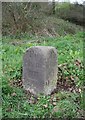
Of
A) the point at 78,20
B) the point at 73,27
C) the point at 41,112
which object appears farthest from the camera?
the point at 78,20

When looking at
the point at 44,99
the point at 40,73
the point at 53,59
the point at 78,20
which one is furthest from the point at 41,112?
the point at 78,20

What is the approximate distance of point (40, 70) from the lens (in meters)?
4.27

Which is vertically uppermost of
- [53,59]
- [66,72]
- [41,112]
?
[53,59]

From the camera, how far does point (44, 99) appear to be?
13.9 ft

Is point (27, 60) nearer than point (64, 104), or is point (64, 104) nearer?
point (64, 104)

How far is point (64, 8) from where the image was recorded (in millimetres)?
13594

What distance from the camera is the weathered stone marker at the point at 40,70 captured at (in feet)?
13.9

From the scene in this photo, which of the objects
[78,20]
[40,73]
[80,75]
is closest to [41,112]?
[40,73]

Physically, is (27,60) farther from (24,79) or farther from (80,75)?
(80,75)

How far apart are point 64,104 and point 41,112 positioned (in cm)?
37

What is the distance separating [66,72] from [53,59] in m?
0.60

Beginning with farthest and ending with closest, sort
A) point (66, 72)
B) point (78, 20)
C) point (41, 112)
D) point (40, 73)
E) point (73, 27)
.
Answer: point (78, 20)
point (73, 27)
point (66, 72)
point (40, 73)
point (41, 112)

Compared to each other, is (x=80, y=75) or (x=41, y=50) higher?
(x=41, y=50)

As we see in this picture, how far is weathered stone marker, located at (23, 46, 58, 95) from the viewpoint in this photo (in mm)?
4246
